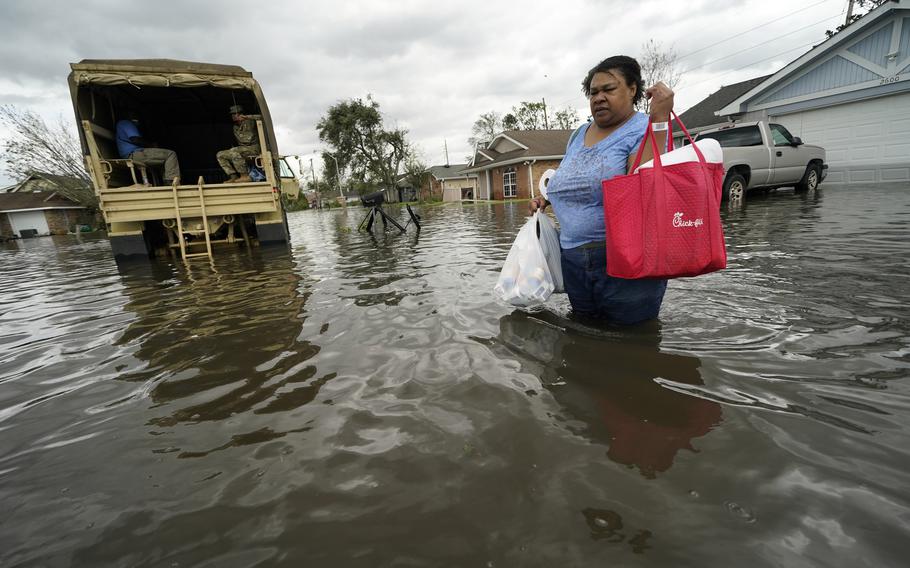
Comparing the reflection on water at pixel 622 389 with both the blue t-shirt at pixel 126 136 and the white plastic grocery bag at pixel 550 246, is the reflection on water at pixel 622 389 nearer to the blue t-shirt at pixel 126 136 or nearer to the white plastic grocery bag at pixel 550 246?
the white plastic grocery bag at pixel 550 246

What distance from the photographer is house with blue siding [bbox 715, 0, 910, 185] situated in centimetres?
1175

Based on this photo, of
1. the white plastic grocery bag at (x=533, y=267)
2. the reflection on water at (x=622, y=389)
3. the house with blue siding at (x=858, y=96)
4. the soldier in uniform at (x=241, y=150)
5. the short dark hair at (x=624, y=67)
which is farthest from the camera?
the house with blue siding at (x=858, y=96)

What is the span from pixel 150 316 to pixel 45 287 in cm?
363

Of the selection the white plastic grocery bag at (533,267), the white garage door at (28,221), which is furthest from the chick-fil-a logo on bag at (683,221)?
the white garage door at (28,221)

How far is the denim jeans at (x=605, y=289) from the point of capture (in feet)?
8.05

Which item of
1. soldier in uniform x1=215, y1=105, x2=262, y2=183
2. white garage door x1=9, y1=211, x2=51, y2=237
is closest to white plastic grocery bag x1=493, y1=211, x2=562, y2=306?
soldier in uniform x1=215, y1=105, x2=262, y2=183

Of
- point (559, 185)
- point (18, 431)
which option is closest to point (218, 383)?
point (18, 431)

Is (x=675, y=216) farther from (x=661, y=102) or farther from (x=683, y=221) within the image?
(x=661, y=102)

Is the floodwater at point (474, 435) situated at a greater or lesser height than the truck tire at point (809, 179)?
lesser

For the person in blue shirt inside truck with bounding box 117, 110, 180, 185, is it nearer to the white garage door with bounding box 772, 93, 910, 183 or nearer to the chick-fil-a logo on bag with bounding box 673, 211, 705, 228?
the chick-fil-a logo on bag with bounding box 673, 211, 705, 228

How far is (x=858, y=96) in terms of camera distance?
12492mm

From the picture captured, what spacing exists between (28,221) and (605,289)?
45749mm

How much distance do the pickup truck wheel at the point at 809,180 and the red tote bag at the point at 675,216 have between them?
488 inches

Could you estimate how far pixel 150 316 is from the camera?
3.73 meters
